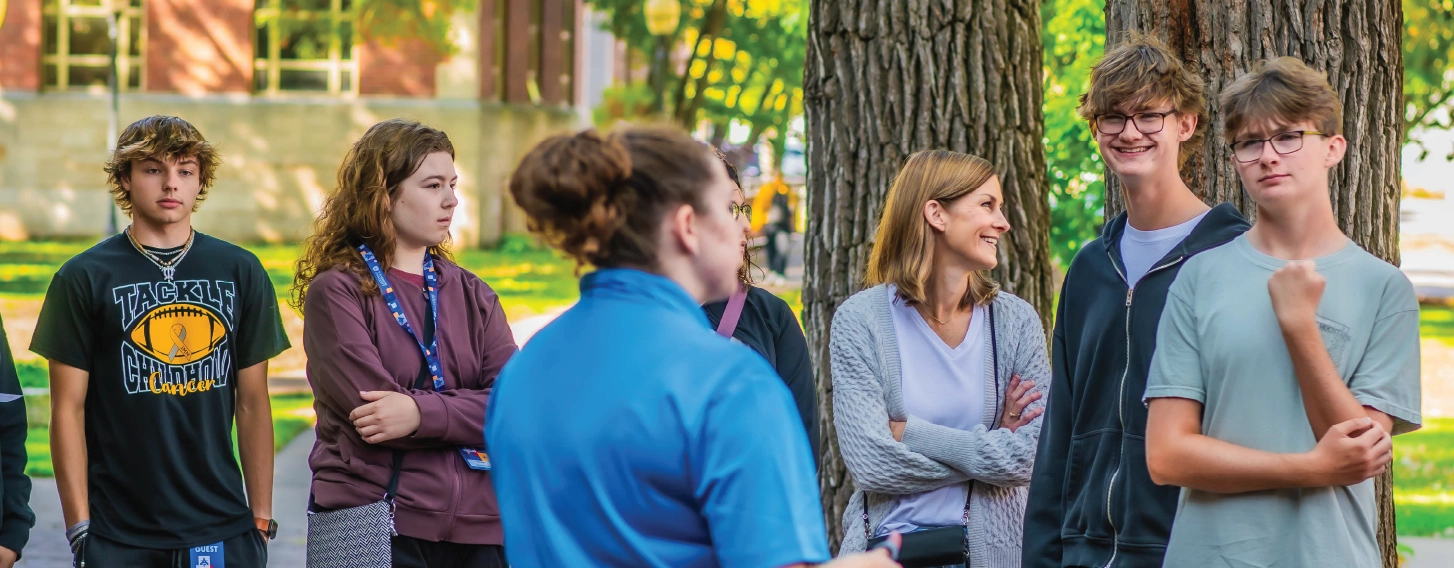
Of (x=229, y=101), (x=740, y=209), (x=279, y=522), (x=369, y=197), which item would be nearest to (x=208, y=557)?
(x=369, y=197)

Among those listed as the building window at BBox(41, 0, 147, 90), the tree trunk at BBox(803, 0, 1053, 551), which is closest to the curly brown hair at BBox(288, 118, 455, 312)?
the tree trunk at BBox(803, 0, 1053, 551)

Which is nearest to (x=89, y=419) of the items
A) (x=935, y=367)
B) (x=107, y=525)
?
(x=107, y=525)

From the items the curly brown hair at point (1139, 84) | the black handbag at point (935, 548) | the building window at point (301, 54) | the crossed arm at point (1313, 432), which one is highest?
the building window at point (301, 54)

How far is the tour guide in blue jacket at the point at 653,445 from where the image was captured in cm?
186

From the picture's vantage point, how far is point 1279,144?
2.72 meters

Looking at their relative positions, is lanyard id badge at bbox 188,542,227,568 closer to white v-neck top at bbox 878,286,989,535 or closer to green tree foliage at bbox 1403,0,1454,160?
white v-neck top at bbox 878,286,989,535

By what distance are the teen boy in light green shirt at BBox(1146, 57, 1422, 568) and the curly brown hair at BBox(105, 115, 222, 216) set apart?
2.67m

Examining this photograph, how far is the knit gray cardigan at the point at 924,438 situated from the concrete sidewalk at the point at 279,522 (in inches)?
143

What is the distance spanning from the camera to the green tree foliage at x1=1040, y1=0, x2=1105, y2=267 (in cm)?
787

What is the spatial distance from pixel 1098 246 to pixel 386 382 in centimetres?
174

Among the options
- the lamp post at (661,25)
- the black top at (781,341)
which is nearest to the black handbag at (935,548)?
the black top at (781,341)

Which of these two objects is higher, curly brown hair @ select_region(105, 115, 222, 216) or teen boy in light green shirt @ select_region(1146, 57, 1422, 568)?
curly brown hair @ select_region(105, 115, 222, 216)

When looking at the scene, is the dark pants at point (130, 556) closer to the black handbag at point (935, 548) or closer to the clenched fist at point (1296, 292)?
the black handbag at point (935, 548)

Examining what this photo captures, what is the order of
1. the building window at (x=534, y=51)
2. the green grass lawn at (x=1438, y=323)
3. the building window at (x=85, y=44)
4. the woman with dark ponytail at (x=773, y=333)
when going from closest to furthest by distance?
the woman with dark ponytail at (x=773, y=333), the green grass lawn at (x=1438, y=323), the building window at (x=85, y=44), the building window at (x=534, y=51)
